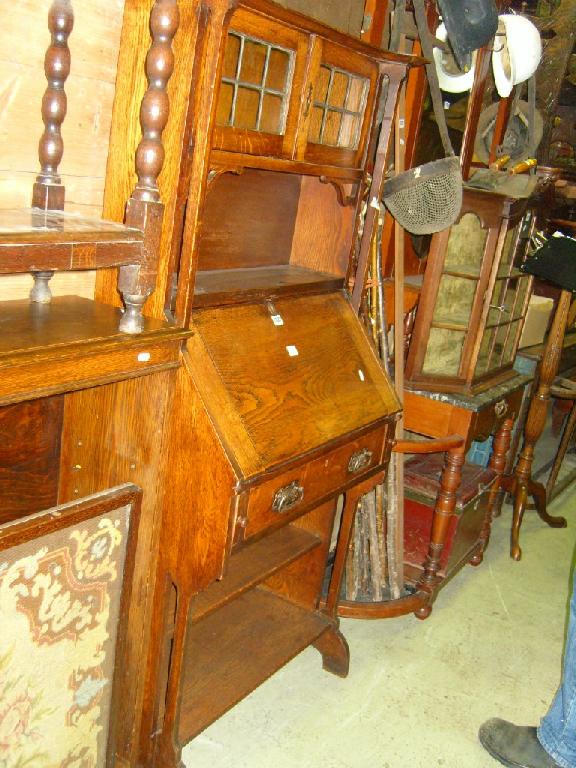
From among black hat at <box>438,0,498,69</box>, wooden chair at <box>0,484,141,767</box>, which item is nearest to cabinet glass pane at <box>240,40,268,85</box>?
black hat at <box>438,0,498,69</box>

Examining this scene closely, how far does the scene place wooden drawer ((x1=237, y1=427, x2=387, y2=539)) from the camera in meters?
1.68

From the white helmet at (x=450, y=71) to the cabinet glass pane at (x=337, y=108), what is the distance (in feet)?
2.95

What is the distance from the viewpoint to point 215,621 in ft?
7.69

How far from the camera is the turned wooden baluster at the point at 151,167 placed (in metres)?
1.36

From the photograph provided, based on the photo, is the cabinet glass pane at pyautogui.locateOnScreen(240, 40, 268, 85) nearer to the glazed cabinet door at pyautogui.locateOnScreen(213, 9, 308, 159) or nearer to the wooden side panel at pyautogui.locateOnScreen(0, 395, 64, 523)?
the glazed cabinet door at pyautogui.locateOnScreen(213, 9, 308, 159)

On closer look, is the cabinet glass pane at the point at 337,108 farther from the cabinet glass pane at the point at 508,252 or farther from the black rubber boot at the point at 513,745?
the black rubber boot at the point at 513,745

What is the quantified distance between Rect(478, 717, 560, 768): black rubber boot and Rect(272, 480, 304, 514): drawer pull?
1.11m

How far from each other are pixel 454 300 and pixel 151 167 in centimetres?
178

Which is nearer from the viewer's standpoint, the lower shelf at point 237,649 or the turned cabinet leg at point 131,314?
the turned cabinet leg at point 131,314

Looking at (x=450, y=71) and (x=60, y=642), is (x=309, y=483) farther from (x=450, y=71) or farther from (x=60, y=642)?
(x=450, y=71)

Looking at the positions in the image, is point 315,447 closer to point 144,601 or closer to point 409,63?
point 144,601

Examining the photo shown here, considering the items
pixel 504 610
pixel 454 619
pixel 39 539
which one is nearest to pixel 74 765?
pixel 39 539

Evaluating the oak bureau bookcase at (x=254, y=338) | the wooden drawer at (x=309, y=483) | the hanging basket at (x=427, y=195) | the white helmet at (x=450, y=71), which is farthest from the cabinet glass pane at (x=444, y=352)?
the white helmet at (x=450, y=71)

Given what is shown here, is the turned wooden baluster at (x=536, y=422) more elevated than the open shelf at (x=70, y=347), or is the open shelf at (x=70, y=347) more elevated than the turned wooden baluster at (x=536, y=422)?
the open shelf at (x=70, y=347)
